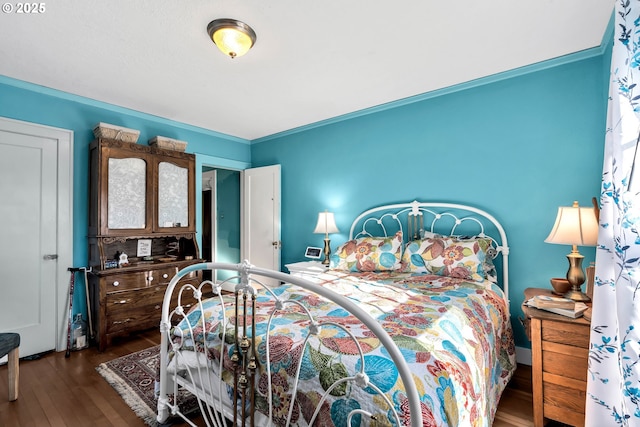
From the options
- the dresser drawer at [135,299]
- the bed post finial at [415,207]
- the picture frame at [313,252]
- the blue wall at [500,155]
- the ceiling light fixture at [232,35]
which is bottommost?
the dresser drawer at [135,299]

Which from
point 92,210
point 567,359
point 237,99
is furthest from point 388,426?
point 92,210

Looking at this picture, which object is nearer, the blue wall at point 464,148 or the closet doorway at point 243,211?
the blue wall at point 464,148

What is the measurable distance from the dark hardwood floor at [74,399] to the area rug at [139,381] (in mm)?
45

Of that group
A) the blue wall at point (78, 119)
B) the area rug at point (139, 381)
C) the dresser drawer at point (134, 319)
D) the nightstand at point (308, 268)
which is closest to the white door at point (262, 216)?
the nightstand at point (308, 268)

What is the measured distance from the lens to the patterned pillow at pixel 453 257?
237 cm

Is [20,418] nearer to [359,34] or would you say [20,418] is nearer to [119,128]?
[119,128]

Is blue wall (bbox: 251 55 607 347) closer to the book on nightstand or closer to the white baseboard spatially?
the white baseboard

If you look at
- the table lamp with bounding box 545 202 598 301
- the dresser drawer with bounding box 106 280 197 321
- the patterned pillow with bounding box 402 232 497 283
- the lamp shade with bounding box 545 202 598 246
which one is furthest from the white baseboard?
the dresser drawer with bounding box 106 280 197 321

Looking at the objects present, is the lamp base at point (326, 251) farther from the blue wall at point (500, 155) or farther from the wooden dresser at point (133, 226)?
the wooden dresser at point (133, 226)

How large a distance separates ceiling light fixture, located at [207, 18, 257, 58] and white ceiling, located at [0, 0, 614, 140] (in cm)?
6

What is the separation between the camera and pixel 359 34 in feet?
6.79

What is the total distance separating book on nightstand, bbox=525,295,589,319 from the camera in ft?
5.48

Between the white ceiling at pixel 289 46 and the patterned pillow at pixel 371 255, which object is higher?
the white ceiling at pixel 289 46

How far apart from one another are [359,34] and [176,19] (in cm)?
120
